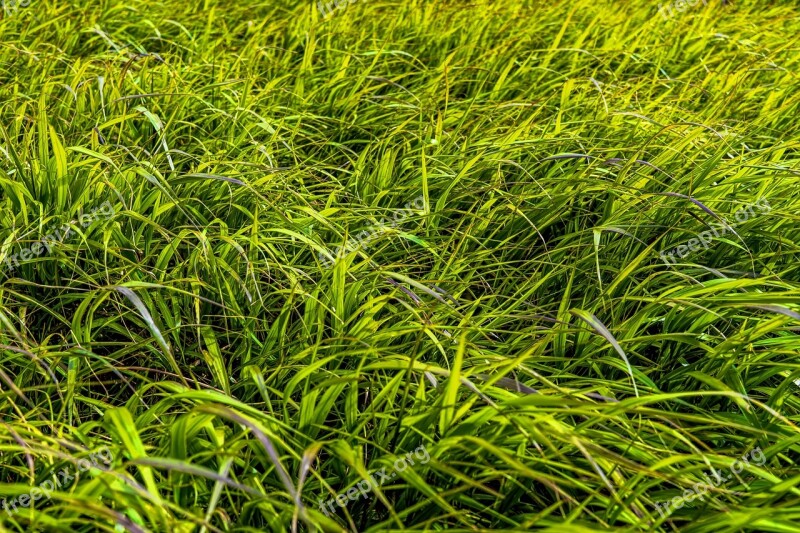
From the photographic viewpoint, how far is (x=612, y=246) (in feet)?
6.81

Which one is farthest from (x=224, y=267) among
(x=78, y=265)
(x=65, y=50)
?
(x=65, y=50)

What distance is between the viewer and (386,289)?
6.59 ft

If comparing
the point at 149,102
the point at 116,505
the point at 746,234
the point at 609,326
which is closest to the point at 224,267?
the point at 116,505

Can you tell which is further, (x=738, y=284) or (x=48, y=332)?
(x=48, y=332)

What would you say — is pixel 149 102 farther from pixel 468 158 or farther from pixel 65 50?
pixel 468 158

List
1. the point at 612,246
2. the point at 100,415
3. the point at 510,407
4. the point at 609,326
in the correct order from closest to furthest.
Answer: the point at 510,407
the point at 100,415
the point at 609,326
the point at 612,246

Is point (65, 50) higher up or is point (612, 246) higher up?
point (65, 50)

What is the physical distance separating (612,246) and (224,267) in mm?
920

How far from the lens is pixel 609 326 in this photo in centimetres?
186

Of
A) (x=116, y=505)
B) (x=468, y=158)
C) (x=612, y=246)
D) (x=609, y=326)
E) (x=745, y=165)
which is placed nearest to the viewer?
(x=116, y=505)

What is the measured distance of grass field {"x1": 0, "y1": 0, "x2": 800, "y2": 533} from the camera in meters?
1.36

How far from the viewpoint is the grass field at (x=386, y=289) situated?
53.6 inches

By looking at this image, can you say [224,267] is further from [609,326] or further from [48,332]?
[609,326]

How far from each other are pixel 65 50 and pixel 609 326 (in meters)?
2.34
